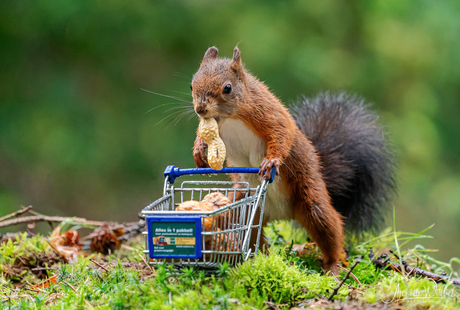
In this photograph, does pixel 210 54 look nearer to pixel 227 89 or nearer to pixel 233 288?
pixel 227 89

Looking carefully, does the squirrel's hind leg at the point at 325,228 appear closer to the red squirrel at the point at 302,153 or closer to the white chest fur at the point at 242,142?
the red squirrel at the point at 302,153

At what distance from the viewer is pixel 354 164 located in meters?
2.20

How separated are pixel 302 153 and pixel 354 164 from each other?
48 centimetres

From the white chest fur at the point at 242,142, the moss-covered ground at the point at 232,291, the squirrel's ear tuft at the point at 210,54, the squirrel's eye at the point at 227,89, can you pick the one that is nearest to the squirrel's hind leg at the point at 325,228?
the moss-covered ground at the point at 232,291

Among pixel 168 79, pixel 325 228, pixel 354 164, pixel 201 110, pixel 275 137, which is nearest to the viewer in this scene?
pixel 201 110

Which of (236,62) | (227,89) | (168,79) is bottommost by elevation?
(227,89)

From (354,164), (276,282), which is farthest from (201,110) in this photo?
(354,164)

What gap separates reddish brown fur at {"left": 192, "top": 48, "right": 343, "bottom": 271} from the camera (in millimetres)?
1606

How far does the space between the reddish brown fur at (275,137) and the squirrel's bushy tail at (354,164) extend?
10.8 inches

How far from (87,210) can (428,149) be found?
10.3 ft

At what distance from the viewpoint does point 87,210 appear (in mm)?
4164

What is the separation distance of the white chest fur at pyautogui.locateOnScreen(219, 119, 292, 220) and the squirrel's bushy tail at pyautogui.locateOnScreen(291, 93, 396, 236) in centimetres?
37

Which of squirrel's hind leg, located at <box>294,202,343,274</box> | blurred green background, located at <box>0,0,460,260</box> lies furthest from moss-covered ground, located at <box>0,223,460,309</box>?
blurred green background, located at <box>0,0,460,260</box>

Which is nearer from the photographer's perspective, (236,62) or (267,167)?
(267,167)
